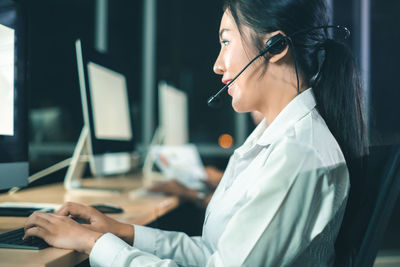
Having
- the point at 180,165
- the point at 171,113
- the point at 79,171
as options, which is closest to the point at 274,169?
the point at 79,171

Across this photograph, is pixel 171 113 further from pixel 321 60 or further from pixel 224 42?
pixel 321 60

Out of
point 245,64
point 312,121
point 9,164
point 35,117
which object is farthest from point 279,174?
point 35,117

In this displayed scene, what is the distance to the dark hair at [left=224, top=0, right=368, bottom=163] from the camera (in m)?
0.87

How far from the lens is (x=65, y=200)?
1.34 metres

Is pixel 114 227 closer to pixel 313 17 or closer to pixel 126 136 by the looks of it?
pixel 313 17

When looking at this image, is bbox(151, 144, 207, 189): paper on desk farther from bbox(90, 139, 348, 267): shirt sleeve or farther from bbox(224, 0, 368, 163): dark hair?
bbox(90, 139, 348, 267): shirt sleeve

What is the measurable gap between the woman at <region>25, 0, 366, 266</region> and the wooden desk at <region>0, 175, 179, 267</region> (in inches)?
2.1

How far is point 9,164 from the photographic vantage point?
3.08ft

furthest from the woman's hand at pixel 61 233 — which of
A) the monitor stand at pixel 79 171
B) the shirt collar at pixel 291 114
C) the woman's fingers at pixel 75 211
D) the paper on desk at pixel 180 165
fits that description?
the paper on desk at pixel 180 165

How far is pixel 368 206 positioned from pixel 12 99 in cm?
88

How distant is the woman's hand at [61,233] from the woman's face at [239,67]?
0.49 meters

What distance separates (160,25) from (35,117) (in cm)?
139

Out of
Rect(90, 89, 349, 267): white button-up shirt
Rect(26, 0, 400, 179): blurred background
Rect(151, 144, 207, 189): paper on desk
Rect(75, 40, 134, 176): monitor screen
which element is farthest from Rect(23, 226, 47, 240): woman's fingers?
Rect(26, 0, 400, 179): blurred background

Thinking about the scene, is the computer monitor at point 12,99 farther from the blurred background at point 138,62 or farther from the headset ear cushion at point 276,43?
the blurred background at point 138,62
